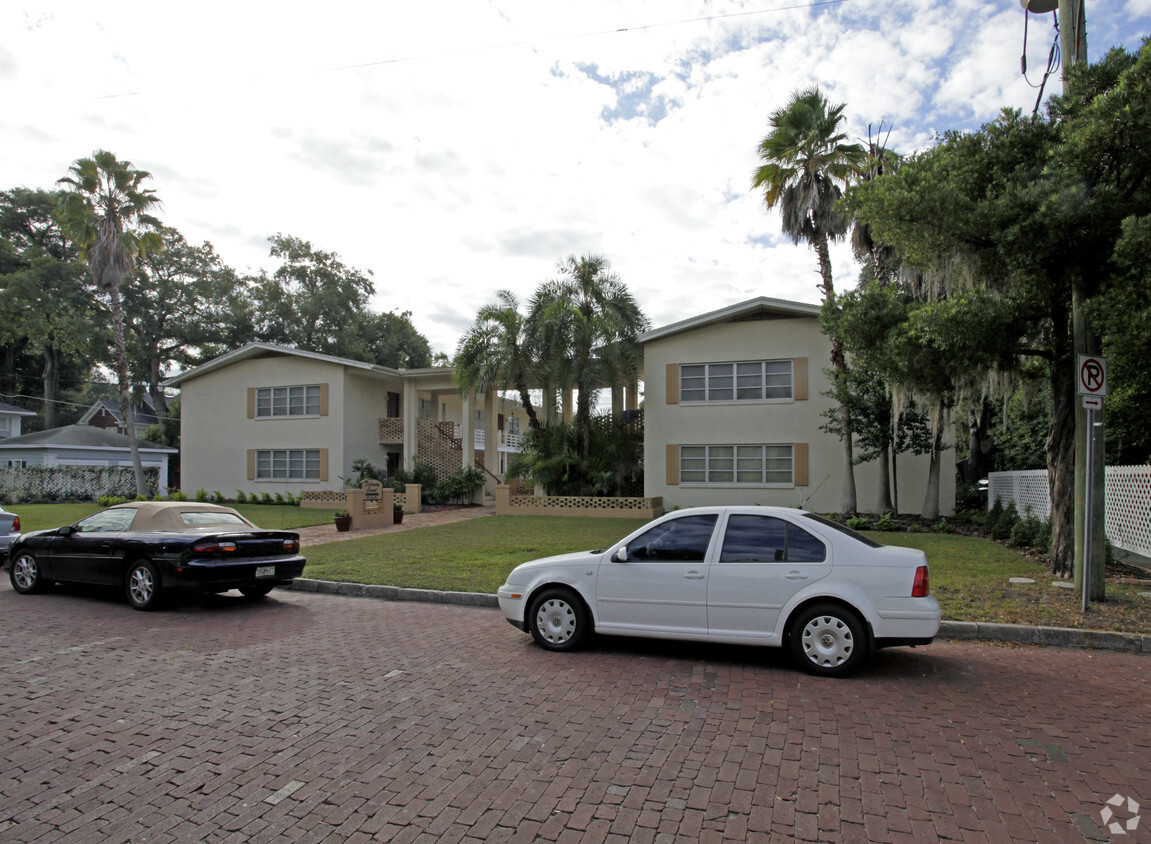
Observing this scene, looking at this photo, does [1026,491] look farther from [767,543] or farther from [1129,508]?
[767,543]

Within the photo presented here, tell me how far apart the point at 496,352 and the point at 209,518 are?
14.7 m

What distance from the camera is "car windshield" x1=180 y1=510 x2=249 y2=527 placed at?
9.27m

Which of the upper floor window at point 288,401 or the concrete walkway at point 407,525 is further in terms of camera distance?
the upper floor window at point 288,401

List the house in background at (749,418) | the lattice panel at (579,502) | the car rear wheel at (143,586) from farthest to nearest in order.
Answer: the lattice panel at (579,502) < the house in background at (749,418) < the car rear wheel at (143,586)

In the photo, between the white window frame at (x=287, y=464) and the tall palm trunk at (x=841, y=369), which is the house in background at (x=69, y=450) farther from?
the tall palm trunk at (x=841, y=369)

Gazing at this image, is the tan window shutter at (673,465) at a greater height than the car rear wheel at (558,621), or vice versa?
the tan window shutter at (673,465)

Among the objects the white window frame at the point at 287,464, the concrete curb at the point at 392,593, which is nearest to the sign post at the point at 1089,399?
the concrete curb at the point at 392,593

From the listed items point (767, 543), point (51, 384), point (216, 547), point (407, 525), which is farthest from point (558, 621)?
point (51, 384)

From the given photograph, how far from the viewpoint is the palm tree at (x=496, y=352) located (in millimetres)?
23406

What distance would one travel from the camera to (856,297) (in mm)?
11312

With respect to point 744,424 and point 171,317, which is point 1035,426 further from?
point 171,317

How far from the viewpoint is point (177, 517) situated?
9211mm

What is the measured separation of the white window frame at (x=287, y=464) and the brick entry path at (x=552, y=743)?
71.8ft

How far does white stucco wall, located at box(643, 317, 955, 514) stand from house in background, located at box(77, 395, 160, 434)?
1574 inches
